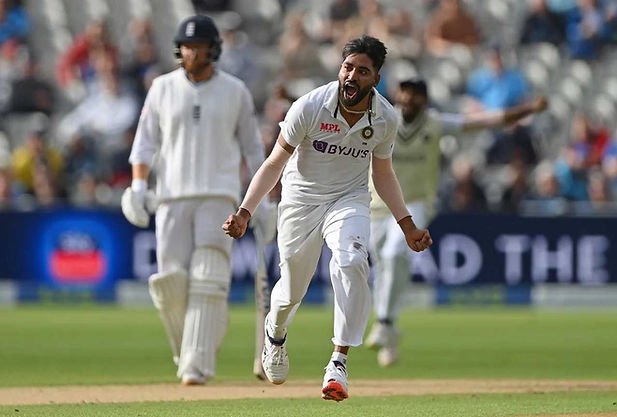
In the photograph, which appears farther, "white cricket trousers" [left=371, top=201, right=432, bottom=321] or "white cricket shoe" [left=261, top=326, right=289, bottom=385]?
"white cricket trousers" [left=371, top=201, right=432, bottom=321]

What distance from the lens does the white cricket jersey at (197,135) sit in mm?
9961

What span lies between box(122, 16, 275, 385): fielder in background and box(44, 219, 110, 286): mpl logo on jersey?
786 centimetres

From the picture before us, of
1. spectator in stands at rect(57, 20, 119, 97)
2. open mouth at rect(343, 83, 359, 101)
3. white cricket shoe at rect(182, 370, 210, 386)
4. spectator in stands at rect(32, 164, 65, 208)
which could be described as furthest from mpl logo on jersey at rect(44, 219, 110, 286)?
open mouth at rect(343, 83, 359, 101)

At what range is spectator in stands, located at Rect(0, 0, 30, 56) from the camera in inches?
840

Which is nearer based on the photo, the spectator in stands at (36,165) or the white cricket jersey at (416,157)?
the white cricket jersey at (416,157)

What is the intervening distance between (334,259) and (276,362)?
86 centimetres

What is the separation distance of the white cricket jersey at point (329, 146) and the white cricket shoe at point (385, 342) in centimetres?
350

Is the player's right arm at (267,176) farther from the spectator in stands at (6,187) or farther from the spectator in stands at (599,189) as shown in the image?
the spectator in stands at (599,189)

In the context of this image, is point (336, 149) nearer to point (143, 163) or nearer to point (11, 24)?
point (143, 163)

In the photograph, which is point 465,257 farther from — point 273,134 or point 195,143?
point 195,143

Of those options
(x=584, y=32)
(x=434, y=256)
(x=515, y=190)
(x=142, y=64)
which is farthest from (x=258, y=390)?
(x=584, y=32)

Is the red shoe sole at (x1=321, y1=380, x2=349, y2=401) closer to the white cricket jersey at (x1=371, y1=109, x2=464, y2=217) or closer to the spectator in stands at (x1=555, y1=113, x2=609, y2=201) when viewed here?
the white cricket jersey at (x1=371, y1=109, x2=464, y2=217)

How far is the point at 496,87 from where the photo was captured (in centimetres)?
1980

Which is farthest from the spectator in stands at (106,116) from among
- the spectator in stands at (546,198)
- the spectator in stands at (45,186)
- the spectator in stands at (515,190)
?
the spectator in stands at (546,198)
